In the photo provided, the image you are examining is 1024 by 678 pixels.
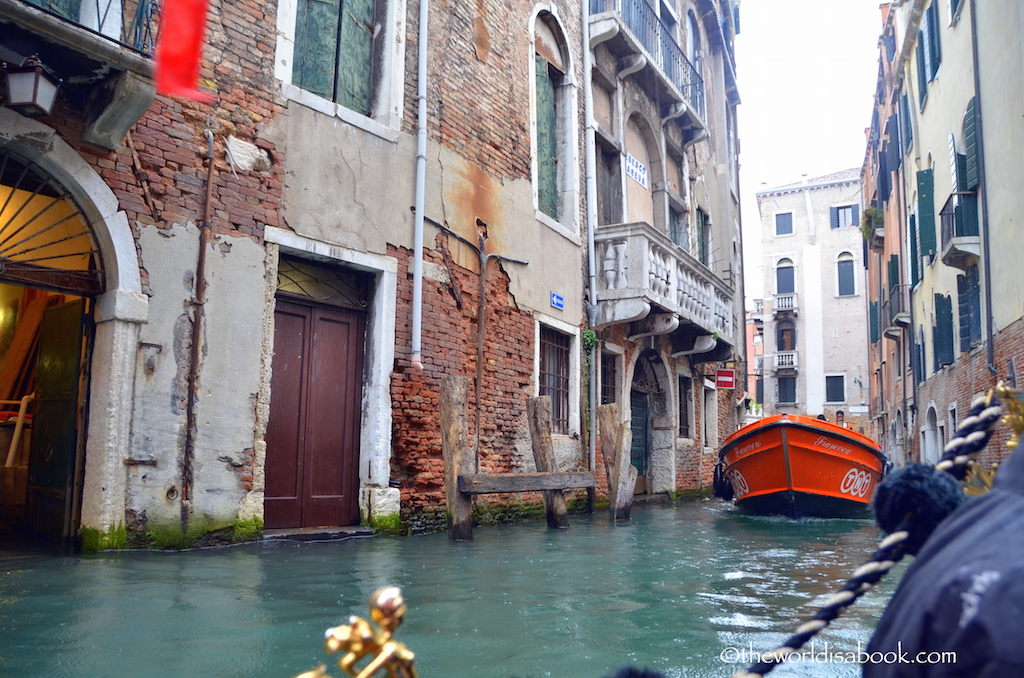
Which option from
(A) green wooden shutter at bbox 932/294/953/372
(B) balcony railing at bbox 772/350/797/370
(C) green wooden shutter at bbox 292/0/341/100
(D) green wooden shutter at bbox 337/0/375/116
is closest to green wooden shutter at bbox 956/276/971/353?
(A) green wooden shutter at bbox 932/294/953/372

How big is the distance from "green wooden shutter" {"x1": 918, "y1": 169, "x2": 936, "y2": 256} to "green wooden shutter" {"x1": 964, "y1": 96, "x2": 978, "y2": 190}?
295 centimetres

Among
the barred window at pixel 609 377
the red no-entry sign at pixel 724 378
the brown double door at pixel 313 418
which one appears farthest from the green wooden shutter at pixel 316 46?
the red no-entry sign at pixel 724 378

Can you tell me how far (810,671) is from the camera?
3.02 metres

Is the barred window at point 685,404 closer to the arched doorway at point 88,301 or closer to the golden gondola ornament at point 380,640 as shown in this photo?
the arched doorway at point 88,301

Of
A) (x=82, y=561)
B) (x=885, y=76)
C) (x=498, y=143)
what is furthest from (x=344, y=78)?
(x=885, y=76)

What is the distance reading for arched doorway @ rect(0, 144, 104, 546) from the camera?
5781 mm

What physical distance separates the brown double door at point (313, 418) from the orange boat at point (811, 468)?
245 inches

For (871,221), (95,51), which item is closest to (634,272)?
(95,51)

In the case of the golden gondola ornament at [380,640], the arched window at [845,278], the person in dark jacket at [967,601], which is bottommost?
the golden gondola ornament at [380,640]

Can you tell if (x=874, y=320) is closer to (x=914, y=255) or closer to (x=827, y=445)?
(x=914, y=255)

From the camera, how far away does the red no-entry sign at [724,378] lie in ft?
58.1

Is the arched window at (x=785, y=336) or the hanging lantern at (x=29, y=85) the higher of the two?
the arched window at (x=785, y=336)

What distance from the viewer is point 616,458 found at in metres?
9.72

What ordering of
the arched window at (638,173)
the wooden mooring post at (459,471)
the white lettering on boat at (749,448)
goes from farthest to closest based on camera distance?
the arched window at (638,173), the white lettering on boat at (749,448), the wooden mooring post at (459,471)
